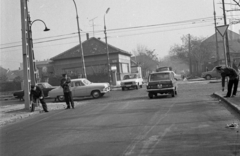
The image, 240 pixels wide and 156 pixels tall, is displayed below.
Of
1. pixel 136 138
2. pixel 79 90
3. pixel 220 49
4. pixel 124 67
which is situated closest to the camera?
pixel 136 138

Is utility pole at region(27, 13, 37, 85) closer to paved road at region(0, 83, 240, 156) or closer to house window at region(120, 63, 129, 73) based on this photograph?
paved road at region(0, 83, 240, 156)

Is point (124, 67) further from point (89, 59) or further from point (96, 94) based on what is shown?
point (96, 94)

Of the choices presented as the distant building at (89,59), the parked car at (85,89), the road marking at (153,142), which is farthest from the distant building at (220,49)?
the road marking at (153,142)

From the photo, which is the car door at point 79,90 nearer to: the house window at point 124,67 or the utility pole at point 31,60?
Answer: the utility pole at point 31,60

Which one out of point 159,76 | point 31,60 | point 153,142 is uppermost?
point 31,60

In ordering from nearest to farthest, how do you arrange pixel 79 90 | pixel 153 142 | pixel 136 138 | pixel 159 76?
pixel 153 142 < pixel 136 138 < pixel 159 76 < pixel 79 90

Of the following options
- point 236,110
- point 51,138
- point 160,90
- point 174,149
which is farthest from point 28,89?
point 174,149

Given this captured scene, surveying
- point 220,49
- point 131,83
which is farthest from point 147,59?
point 131,83

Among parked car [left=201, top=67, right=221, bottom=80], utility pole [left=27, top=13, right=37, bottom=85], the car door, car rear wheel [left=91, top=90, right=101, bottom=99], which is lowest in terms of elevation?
car rear wheel [left=91, top=90, right=101, bottom=99]

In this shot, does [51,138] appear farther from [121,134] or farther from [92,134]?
[121,134]

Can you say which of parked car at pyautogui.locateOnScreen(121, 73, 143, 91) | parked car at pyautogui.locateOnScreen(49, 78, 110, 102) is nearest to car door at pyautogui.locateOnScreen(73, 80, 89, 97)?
parked car at pyautogui.locateOnScreen(49, 78, 110, 102)

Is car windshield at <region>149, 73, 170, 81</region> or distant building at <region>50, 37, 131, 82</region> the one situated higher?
distant building at <region>50, 37, 131, 82</region>

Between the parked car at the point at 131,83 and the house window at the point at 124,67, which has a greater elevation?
the house window at the point at 124,67

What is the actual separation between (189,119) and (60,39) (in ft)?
107
